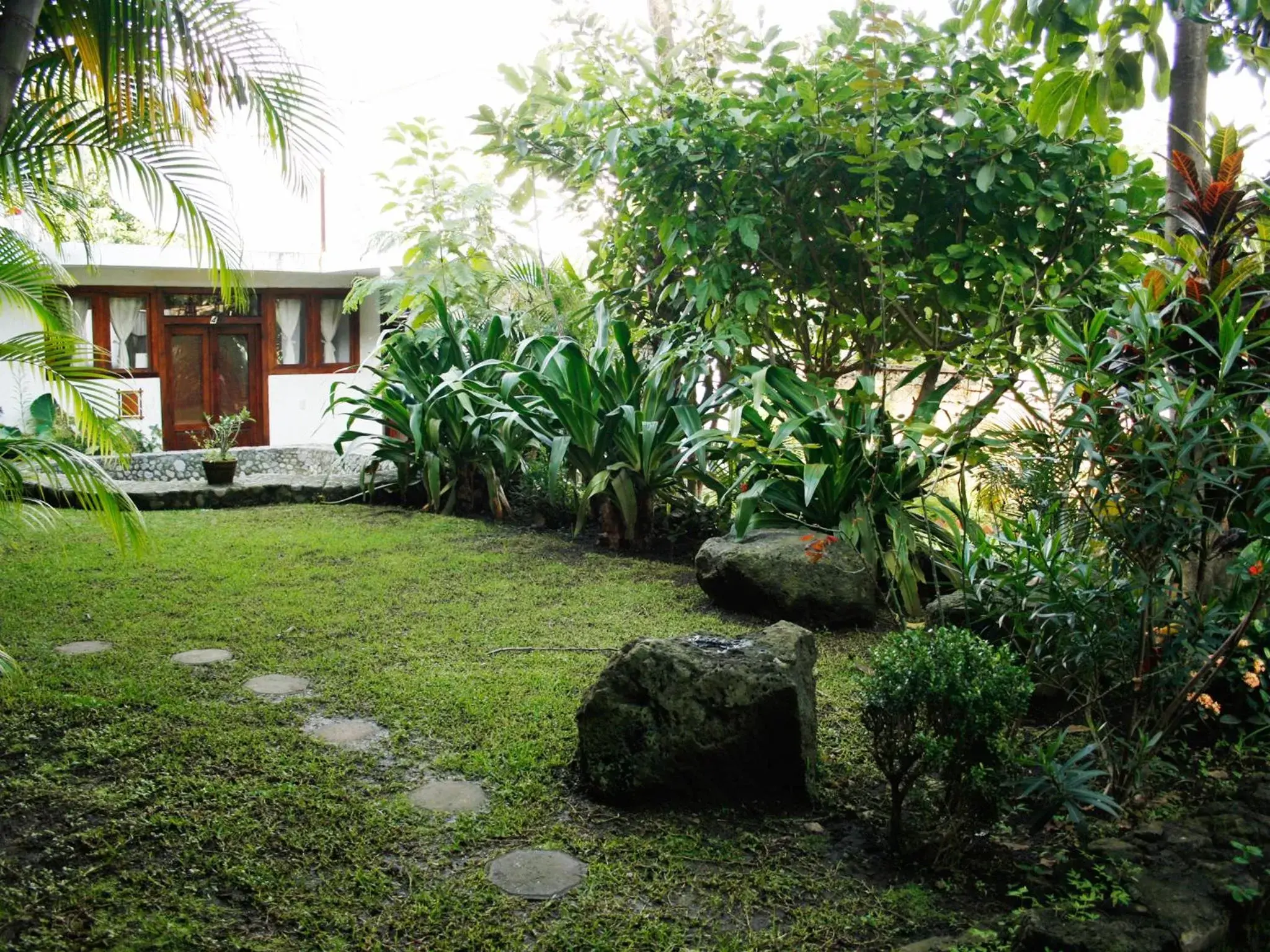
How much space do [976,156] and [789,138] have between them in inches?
36.2

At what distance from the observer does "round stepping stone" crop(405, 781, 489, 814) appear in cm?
257

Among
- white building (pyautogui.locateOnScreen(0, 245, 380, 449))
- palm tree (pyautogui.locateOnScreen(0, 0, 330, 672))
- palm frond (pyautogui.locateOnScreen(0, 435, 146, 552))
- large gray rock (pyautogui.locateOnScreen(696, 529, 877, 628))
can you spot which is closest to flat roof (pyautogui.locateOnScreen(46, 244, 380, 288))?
white building (pyautogui.locateOnScreen(0, 245, 380, 449))

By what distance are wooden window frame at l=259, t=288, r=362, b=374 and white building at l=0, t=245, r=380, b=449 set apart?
0.01 metres

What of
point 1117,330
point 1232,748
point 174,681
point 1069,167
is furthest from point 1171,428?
point 174,681

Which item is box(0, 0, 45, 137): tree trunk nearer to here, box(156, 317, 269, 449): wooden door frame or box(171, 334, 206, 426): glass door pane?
box(156, 317, 269, 449): wooden door frame

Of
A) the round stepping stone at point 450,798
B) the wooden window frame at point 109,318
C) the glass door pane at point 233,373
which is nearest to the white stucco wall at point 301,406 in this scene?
the glass door pane at point 233,373

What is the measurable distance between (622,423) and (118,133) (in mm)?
3005

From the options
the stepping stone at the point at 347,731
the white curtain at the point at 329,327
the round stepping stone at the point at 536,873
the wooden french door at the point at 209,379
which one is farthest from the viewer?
the white curtain at the point at 329,327

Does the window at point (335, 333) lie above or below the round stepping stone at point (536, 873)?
above

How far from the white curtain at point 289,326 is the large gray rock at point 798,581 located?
12587 mm

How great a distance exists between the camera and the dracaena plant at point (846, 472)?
466 centimetres

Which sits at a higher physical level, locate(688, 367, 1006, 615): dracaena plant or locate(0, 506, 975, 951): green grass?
locate(688, 367, 1006, 615): dracaena plant

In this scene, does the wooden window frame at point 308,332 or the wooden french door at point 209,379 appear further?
the wooden window frame at point 308,332

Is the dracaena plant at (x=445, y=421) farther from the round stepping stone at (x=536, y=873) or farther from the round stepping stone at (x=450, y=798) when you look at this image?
the round stepping stone at (x=536, y=873)
